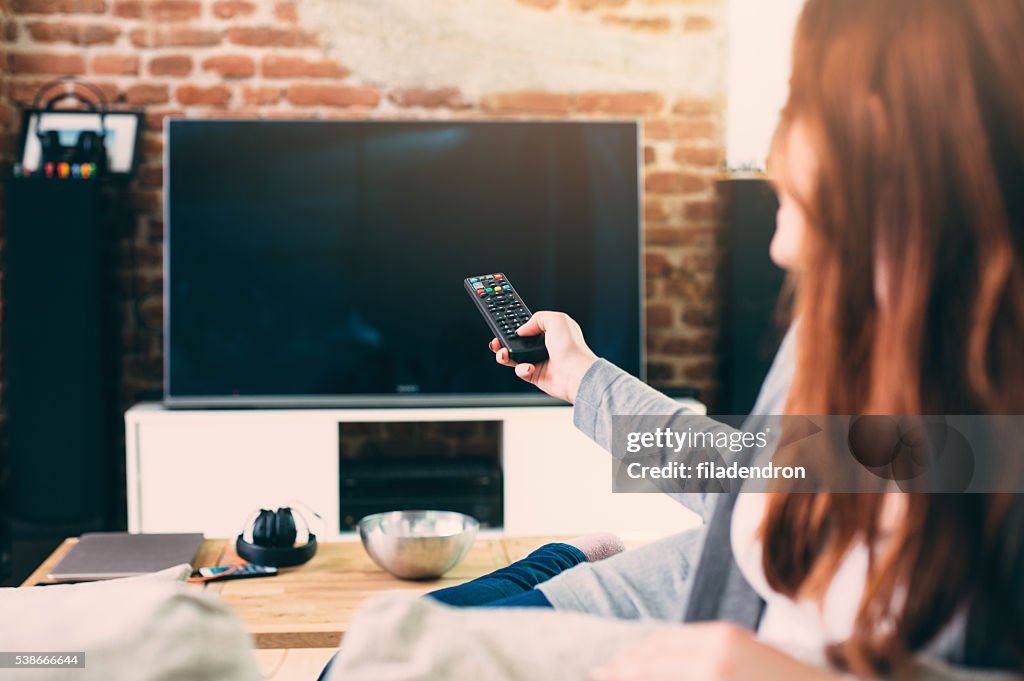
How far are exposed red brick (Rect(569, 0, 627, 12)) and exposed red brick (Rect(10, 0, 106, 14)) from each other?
57.9 inches

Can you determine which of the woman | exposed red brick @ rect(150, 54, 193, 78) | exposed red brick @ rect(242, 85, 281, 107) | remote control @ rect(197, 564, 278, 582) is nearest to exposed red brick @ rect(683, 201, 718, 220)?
exposed red brick @ rect(242, 85, 281, 107)

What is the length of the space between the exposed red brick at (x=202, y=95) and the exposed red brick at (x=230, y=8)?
0.73 ft

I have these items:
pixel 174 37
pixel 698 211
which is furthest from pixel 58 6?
pixel 698 211

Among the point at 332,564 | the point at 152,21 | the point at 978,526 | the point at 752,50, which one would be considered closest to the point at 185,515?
the point at 332,564

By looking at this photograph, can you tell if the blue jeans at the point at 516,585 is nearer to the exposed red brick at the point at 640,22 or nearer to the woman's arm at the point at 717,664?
the woman's arm at the point at 717,664

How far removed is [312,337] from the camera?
292 centimetres

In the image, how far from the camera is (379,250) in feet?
9.60

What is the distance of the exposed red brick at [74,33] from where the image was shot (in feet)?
9.96

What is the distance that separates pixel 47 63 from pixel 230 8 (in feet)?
1.93

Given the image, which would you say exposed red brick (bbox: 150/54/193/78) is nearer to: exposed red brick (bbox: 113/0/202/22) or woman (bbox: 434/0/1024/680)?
exposed red brick (bbox: 113/0/202/22)

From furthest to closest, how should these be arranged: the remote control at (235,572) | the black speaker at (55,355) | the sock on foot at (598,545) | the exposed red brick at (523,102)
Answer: the exposed red brick at (523,102) → the black speaker at (55,355) → the remote control at (235,572) → the sock on foot at (598,545)

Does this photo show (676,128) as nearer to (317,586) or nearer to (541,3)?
(541,3)

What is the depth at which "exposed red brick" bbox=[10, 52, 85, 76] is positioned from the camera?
3033 mm

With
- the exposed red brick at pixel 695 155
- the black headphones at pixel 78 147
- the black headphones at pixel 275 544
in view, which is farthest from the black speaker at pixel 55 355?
the exposed red brick at pixel 695 155
